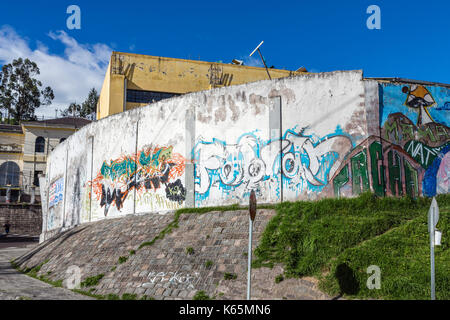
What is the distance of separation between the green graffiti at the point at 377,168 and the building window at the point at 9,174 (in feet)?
132

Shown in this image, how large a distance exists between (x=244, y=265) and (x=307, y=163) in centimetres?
540

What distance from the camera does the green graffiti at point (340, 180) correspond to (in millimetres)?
16047

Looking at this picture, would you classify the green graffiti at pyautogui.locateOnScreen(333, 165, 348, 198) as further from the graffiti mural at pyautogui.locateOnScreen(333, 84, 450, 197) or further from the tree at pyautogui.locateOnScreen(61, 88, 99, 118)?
the tree at pyautogui.locateOnScreen(61, 88, 99, 118)

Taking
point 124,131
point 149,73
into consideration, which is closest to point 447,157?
point 124,131

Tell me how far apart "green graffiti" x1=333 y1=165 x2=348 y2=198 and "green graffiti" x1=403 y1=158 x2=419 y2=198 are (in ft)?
7.26

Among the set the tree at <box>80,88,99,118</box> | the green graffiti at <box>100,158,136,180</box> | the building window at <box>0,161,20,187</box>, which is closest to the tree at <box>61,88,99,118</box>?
the tree at <box>80,88,99,118</box>

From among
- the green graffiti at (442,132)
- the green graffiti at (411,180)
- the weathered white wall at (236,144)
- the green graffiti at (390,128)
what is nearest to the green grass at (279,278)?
the weathered white wall at (236,144)

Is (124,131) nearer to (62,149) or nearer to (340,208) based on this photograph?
(62,149)

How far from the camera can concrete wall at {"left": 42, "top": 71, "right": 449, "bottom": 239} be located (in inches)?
637

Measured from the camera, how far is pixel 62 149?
2817 centimetres

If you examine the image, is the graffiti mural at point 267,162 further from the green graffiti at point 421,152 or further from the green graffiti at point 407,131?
the green graffiti at point 421,152

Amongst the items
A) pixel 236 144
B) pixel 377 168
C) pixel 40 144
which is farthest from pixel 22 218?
pixel 377 168

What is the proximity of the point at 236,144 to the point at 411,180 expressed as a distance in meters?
6.70
